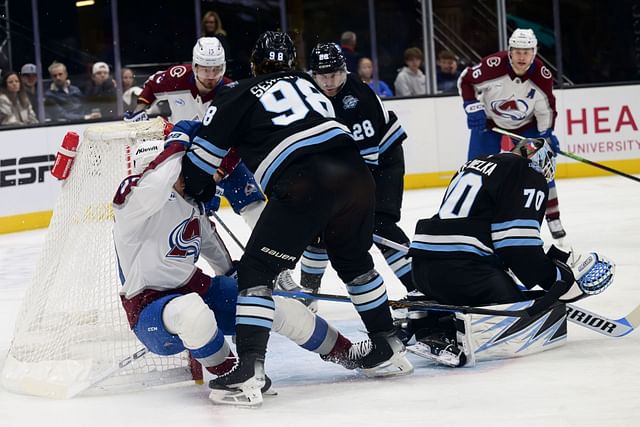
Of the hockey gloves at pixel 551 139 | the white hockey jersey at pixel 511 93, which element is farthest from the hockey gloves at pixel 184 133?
the white hockey jersey at pixel 511 93

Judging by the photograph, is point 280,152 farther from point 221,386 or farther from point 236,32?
point 236,32

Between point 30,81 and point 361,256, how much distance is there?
18.8 ft

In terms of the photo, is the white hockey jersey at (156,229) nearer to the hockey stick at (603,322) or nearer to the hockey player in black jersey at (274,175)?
the hockey player in black jersey at (274,175)

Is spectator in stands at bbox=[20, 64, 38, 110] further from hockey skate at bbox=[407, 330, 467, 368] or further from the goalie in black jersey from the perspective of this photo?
hockey skate at bbox=[407, 330, 467, 368]

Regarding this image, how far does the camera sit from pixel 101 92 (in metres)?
8.82

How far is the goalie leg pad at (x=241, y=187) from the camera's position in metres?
4.43

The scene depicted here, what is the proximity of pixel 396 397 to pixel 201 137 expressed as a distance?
2.83 feet

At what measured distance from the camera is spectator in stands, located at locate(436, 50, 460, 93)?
9.39m

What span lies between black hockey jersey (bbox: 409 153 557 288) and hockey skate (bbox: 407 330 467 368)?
245 mm

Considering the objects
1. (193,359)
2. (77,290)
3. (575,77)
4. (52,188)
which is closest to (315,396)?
(193,359)

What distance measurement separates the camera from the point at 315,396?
324 cm

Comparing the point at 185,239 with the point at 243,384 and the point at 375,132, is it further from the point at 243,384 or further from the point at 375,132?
the point at 375,132

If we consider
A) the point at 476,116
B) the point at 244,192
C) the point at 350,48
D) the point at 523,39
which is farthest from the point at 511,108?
the point at 350,48

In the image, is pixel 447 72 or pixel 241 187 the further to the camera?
pixel 447 72
